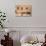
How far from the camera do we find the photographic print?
15.9 feet

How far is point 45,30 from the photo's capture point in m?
4.85

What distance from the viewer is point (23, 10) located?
489 centimetres

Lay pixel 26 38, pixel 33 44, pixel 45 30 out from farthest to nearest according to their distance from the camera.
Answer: pixel 45 30, pixel 26 38, pixel 33 44

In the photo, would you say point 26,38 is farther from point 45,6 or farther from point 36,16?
point 45,6

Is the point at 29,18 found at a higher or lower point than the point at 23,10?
lower

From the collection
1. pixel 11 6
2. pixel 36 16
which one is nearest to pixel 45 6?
pixel 36 16

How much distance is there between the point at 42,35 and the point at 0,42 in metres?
1.36

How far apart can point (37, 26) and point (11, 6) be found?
3.51 ft

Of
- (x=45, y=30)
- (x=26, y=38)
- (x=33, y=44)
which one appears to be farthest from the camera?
(x=45, y=30)

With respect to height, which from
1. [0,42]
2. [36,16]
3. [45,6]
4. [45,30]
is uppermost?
[45,6]

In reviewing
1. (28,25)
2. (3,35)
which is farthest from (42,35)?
(3,35)

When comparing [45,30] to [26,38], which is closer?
[26,38]

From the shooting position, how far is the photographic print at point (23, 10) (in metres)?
4.86

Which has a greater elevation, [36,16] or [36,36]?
[36,16]
